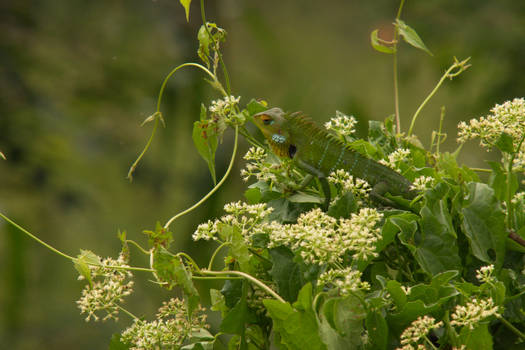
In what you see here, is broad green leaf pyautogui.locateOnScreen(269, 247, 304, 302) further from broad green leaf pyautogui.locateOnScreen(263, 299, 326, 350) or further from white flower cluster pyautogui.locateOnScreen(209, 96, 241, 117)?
white flower cluster pyautogui.locateOnScreen(209, 96, 241, 117)

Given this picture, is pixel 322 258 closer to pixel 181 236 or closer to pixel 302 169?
pixel 302 169

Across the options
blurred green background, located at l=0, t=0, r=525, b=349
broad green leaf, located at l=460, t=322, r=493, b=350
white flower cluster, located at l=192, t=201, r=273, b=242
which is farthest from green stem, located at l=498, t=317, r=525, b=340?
blurred green background, located at l=0, t=0, r=525, b=349

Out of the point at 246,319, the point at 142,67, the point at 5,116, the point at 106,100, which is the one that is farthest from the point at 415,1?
the point at 246,319

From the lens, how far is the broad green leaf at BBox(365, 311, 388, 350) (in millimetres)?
512

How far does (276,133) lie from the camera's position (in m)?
0.80

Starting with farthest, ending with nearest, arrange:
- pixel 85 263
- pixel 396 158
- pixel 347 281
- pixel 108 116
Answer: pixel 108 116
pixel 396 158
pixel 85 263
pixel 347 281

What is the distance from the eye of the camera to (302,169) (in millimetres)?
731

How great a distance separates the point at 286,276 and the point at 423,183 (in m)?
0.20

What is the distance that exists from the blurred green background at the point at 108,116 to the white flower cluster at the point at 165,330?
1.57 m

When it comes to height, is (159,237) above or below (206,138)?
below

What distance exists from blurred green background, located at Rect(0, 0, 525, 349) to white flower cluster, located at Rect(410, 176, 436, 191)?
5.34ft

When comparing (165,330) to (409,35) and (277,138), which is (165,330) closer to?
(277,138)

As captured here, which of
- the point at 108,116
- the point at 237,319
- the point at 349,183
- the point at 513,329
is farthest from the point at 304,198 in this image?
the point at 108,116

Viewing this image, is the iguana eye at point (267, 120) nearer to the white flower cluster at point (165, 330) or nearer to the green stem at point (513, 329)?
the white flower cluster at point (165, 330)
